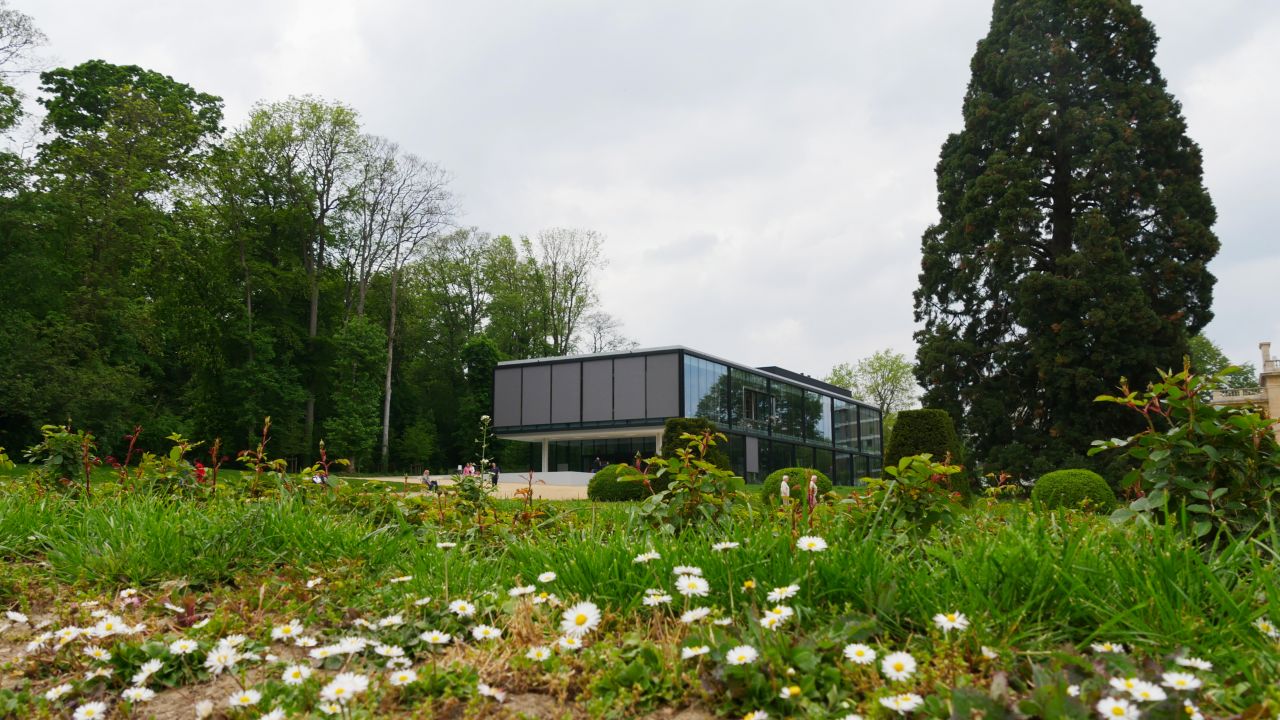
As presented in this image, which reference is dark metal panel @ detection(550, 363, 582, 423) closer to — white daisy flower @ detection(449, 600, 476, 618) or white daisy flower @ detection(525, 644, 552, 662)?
white daisy flower @ detection(449, 600, 476, 618)

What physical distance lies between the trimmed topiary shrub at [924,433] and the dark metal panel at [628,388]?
2129 cm

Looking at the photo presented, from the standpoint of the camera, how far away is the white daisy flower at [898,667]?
192 centimetres

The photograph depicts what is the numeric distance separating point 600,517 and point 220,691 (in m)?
2.46

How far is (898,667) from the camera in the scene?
1957 millimetres

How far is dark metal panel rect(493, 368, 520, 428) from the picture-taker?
3862 centimetres

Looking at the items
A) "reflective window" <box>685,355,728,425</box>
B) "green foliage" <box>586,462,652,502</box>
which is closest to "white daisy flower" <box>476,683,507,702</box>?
"green foliage" <box>586,462,652,502</box>

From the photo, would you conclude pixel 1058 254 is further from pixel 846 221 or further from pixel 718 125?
pixel 718 125

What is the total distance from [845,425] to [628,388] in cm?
1531

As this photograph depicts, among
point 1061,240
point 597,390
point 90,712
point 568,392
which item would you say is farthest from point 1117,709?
point 568,392

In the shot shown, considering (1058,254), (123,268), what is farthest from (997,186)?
(123,268)

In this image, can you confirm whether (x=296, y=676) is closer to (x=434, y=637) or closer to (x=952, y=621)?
(x=434, y=637)

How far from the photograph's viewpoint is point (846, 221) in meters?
12.8

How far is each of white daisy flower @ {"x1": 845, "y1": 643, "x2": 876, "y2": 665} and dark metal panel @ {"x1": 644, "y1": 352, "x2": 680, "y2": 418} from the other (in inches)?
1288

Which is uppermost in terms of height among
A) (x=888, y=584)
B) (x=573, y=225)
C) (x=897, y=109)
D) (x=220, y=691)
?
(x=573, y=225)
